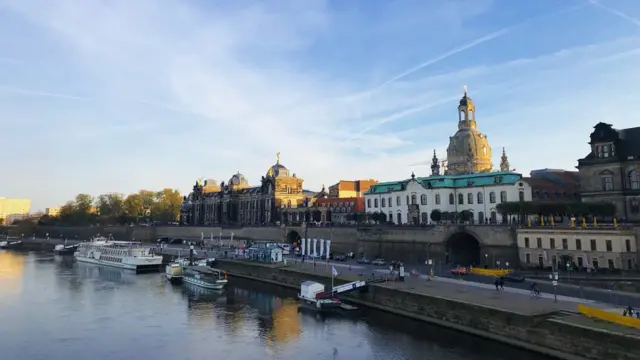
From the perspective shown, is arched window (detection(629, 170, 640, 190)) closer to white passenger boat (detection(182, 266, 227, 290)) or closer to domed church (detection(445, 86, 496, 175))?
domed church (detection(445, 86, 496, 175))

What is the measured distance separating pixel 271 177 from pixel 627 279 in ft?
291

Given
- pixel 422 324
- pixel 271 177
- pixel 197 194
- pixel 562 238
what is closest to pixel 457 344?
pixel 422 324

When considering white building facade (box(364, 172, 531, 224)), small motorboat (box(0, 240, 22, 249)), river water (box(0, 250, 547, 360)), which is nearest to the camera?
river water (box(0, 250, 547, 360))

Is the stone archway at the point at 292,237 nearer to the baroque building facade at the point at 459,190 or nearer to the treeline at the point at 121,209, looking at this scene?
the baroque building facade at the point at 459,190

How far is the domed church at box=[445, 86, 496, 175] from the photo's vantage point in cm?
8712

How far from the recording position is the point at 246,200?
12550 centimetres

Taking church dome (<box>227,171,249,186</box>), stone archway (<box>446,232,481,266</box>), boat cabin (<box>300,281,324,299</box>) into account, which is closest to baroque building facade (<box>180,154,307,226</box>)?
church dome (<box>227,171,249,186</box>)

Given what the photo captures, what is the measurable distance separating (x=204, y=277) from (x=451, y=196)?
39.0 meters

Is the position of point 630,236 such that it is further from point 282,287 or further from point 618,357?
point 282,287

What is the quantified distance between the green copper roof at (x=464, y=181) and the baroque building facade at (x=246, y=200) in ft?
135

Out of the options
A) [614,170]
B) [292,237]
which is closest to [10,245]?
[292,237]

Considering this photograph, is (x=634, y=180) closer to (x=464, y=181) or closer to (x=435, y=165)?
(x=464, y=181)

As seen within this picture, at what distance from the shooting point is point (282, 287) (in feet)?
179

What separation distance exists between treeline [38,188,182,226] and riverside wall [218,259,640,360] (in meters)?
131
